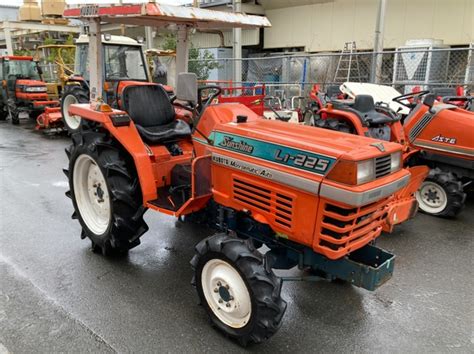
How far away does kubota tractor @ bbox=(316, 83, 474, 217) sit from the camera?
15.2ft

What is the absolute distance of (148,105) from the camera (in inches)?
146

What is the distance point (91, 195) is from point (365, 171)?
2624 mm

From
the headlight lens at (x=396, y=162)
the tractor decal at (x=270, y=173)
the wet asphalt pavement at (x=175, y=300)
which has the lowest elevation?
the wet asphalt pavement at (x=175, y=300)

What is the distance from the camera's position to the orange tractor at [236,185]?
2305mm

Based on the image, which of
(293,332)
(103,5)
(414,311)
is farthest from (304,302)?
Answer: (103,5)

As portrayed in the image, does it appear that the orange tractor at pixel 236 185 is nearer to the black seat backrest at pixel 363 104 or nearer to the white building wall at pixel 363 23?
the black seat backrest at pixel 363 104

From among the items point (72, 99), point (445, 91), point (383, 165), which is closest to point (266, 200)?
point (383, 165)

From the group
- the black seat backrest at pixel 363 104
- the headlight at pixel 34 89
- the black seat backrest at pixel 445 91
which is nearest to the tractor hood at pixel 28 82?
the headlight at pixel 34 89

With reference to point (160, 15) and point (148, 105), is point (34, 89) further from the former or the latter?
point (160, 15)

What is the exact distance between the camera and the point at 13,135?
403 inches

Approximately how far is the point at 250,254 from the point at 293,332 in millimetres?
701

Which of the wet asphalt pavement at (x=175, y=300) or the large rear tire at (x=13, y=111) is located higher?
the large rear tire at (x=13, y=111)

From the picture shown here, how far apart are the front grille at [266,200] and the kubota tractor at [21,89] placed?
34.8 ft

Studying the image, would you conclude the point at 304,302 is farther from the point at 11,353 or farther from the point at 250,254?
the point at 11,353
